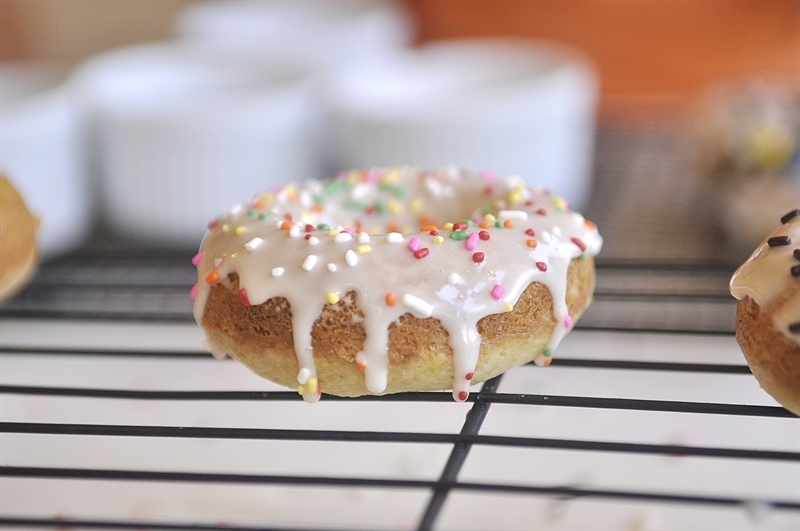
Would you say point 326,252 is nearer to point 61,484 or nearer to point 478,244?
point 478,244

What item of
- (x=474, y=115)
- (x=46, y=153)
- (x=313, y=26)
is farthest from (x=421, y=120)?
(x=313, y=26)

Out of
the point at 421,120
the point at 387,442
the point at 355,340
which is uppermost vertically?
the point at 355,340

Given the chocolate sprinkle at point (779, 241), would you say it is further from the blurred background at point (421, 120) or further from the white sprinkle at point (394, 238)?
the blurred background at point (421, 120)

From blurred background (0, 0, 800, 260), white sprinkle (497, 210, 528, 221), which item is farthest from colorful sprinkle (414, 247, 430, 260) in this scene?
blurred background (0, 0, 800, 260)

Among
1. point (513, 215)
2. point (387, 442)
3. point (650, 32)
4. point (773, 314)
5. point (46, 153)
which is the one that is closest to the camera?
point (773, 314)

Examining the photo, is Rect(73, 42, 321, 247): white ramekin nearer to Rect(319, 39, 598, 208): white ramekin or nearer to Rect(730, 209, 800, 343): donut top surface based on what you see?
Rect(319, 39, 598, 208): white ramekin

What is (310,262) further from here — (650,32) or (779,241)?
(650,32)
